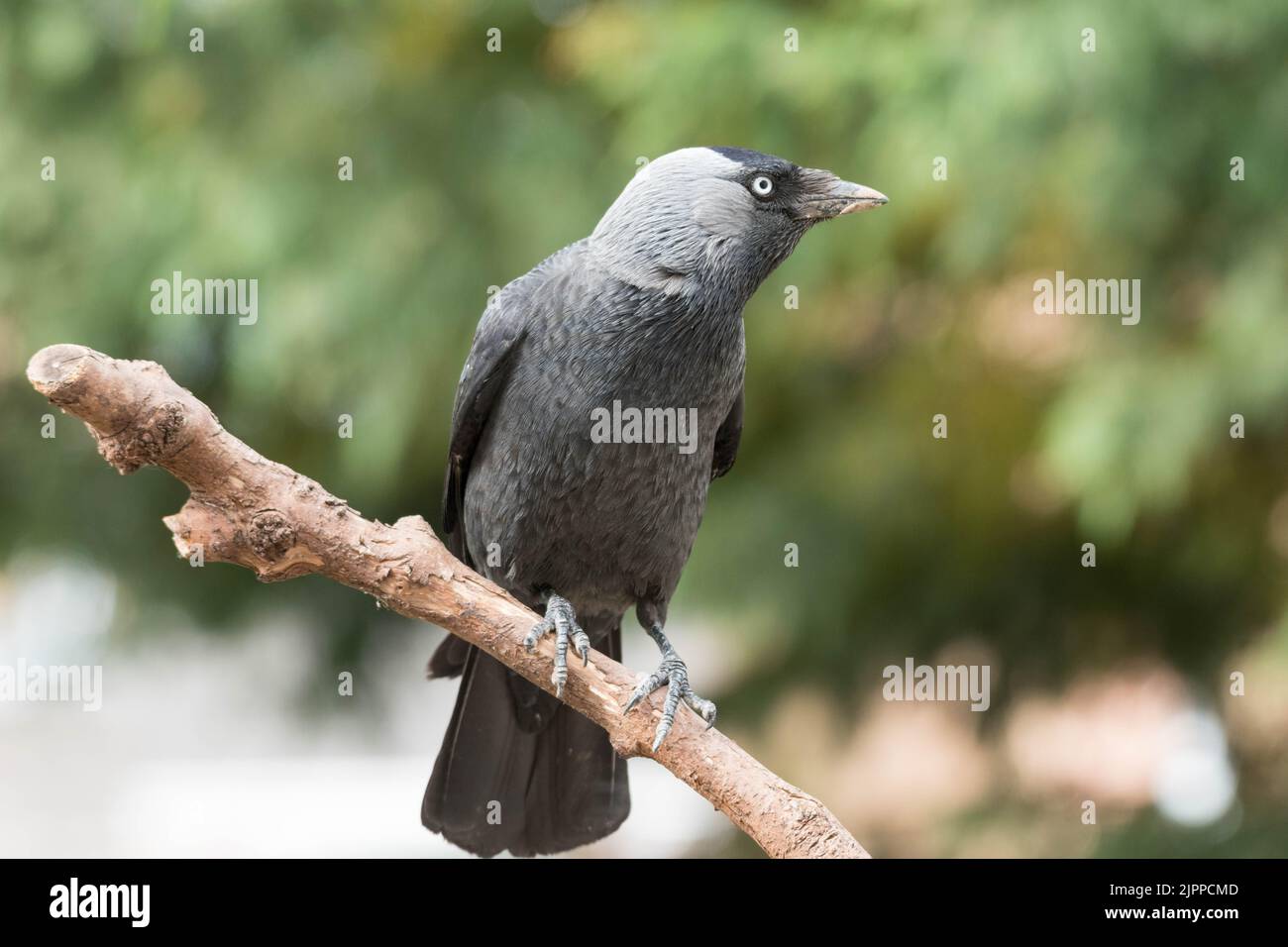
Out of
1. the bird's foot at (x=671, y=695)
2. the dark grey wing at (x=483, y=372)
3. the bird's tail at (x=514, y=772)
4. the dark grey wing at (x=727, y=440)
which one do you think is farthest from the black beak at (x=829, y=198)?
the bird's tail at (x=514, y=772)

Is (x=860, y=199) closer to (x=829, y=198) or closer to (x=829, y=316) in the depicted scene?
(x=829, y=198)

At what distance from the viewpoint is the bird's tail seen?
11.6ft

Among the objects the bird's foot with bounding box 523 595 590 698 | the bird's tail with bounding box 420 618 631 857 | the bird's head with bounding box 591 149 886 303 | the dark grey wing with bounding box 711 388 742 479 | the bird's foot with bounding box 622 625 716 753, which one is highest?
the bird's head with bounding box 591 149 886 303

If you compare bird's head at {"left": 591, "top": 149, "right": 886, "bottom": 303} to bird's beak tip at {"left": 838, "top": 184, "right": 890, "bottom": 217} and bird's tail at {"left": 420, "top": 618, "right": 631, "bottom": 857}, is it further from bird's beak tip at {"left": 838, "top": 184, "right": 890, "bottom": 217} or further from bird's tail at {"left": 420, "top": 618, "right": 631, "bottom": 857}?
bird's tail at {"left": 420, "top": 618, "right": 631, "bottom": 857}

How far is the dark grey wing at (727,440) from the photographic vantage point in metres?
3.80

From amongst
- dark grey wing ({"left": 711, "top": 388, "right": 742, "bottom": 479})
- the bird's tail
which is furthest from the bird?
dark grey wing ({"left": 711, "top": 388, "right": 742, "bottom": 479})

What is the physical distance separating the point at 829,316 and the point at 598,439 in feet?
8.19

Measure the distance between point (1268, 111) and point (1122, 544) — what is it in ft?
Answer: 6.16

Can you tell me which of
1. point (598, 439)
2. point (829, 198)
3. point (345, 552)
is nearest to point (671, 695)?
point (598, 439)

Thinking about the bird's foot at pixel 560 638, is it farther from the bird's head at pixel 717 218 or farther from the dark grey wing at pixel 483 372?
Answer: the bird's head at pixel 717 218

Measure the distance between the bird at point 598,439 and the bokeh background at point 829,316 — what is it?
1516 mm

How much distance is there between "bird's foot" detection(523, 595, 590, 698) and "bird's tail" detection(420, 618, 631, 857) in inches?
21.2

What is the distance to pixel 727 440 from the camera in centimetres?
386

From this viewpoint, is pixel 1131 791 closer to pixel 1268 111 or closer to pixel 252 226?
pixel 1268 111
